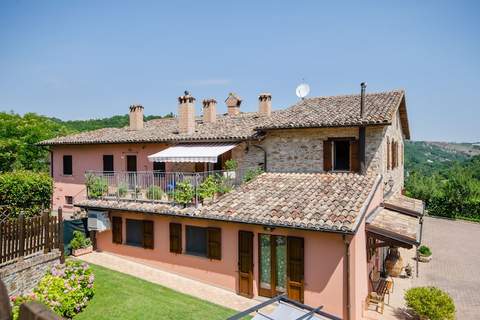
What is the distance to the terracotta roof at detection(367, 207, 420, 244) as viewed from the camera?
14.6m

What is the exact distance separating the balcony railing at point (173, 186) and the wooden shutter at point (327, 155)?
4.25 metres

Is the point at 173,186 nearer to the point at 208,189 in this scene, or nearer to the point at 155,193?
the point at 155,193

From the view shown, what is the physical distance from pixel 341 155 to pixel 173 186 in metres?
10.4

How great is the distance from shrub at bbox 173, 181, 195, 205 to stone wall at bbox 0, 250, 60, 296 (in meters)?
6.40

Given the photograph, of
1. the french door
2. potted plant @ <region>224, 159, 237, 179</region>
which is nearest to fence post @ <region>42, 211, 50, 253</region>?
potted plant @ <region>224, 159, 237, 179</region>

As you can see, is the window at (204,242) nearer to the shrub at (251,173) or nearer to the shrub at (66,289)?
the shrub at (251,173)

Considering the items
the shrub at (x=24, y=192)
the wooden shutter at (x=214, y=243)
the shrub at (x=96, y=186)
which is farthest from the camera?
the shrub at (x=24, y=192)

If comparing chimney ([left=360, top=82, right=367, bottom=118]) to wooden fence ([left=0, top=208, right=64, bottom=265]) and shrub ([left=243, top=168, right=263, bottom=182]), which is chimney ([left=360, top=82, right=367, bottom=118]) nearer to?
shrub ([left=243, top=168, right=263, bottom=182])

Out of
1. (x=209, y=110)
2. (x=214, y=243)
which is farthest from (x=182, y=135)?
(x=214, y=243)

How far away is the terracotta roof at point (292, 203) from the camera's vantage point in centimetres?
1423

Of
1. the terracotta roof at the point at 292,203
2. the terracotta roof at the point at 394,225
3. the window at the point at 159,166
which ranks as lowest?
the terracotta roof at the point at 394,225

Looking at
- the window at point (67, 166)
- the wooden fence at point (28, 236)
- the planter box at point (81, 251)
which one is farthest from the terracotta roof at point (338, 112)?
the window at point (67, 166)

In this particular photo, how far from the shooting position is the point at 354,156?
19.2m

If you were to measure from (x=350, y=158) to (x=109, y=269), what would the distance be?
614 inches
